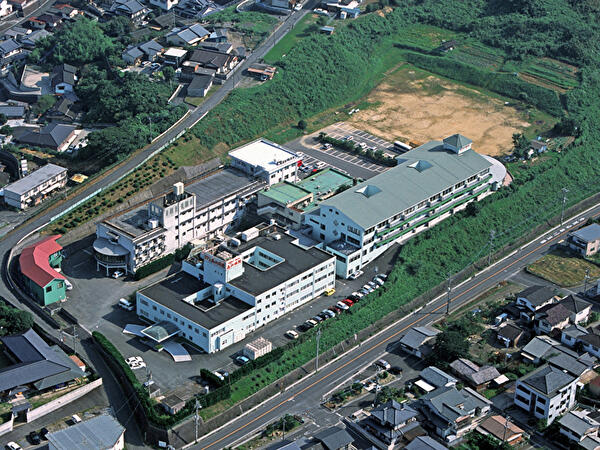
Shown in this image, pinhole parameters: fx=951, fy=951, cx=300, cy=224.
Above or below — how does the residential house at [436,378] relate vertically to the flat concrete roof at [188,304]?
below

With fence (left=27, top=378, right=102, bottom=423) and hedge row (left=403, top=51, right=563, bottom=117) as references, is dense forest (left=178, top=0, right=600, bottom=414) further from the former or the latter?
fence (left=27, top=378, right=102, bottom=423)

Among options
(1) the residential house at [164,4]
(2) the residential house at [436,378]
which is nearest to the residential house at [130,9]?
(1) the residential house at [164,4]

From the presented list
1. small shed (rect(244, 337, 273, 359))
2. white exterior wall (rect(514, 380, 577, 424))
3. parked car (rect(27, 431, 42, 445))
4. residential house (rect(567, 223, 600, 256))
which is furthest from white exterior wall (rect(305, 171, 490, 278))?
parked car (rect(27, 431, 42, 445))

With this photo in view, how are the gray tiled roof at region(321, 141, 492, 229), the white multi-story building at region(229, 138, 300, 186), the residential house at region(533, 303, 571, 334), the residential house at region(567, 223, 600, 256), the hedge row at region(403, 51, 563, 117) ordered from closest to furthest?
1. the residential house at region(533, 303, 571, 334)
2. the gray tiled roof at region(321, 141, 492, 229)
3. the residential house at region(567, 223, 600, 256)
4. the white multi-story building at region(229, 138, 300, 186)
5. the hedge row at region(403, 51, 563, 117)

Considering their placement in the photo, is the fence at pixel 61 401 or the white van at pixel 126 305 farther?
the white van at pixel 126 305

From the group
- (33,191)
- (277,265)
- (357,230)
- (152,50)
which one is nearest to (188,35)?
(152,50)

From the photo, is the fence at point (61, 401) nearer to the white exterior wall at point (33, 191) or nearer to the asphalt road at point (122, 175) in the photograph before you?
the asphalt road at point (122, 175)
